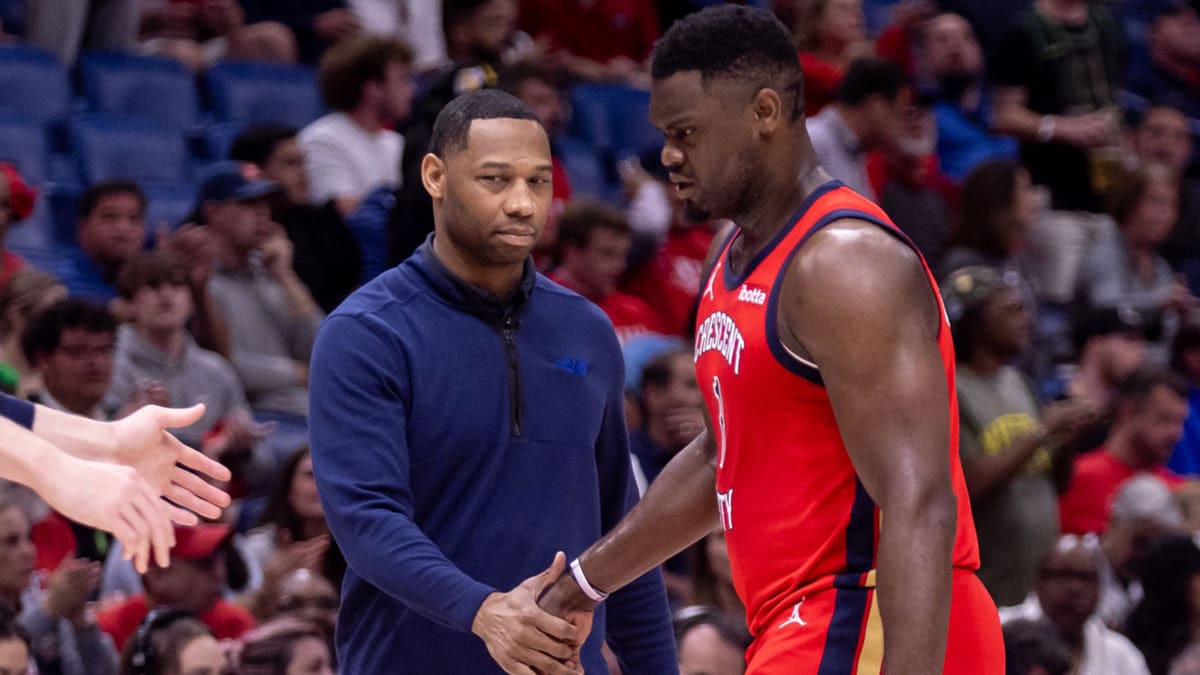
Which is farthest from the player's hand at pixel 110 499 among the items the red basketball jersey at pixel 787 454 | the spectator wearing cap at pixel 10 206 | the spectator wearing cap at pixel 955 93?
the spectator wearing cap at pixel 955 93

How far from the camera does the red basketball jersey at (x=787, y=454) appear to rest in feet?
11.1

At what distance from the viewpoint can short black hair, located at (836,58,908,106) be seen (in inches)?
342

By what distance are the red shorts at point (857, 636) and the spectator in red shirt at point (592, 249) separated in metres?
4.55

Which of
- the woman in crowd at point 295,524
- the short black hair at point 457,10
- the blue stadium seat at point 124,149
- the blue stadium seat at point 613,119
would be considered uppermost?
the short black hair at point 457,10

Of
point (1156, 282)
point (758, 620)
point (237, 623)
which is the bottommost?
point (1156, 282)

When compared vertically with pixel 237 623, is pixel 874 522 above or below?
above

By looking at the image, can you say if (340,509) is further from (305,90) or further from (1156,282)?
(1156,282)

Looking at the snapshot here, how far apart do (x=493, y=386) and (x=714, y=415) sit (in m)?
0.55

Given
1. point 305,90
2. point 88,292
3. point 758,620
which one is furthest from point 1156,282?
point 758,620

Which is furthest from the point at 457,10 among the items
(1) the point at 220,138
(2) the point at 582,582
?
(2) the point at 582,582

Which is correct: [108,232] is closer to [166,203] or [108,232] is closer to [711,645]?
[166,203]

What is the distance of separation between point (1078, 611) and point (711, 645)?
65.9 inches

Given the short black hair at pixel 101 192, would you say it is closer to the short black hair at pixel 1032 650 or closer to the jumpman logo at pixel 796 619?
the short black hair at pixel 1032 650

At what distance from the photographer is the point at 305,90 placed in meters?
9.43
